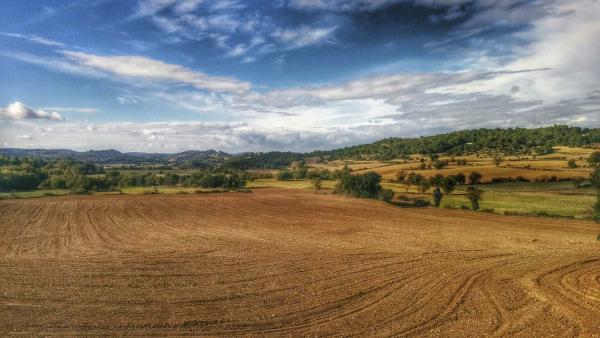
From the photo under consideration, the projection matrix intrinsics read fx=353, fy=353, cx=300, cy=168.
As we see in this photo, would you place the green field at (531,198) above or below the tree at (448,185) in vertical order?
below

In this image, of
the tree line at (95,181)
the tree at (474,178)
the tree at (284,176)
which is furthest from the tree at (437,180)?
the tree at (284,176)

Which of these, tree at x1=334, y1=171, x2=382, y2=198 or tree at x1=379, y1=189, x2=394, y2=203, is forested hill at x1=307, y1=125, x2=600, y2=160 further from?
tree at x1=379, y1=189, x2=394, y2=203

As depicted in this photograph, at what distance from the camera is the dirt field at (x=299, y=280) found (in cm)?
1141

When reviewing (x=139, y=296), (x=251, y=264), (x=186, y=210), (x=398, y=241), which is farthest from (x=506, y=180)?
(x=139, y=296)

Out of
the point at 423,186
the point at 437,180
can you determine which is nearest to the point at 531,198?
the point at 437,180

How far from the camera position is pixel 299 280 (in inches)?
631

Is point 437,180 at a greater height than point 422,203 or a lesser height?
greater

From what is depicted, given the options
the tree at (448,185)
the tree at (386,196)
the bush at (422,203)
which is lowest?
the bush at (422,203)

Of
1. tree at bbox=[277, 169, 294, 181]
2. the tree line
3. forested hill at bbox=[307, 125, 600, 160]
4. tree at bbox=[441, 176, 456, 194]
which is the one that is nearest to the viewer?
tree at bbox=[441, 176, 456, 194]

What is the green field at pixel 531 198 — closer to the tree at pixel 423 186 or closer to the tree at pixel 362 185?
the tree at pixel 423 186

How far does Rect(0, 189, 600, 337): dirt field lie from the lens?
11414 mm

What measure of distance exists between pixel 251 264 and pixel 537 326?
12620mm

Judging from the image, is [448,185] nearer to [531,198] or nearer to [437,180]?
[437,180]

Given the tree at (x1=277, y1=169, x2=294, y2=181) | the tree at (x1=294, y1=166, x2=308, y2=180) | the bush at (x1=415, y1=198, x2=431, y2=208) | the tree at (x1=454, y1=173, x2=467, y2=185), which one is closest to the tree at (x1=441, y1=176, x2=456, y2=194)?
the bush at (x1=415, y1=198, x2=431, y2=208)
